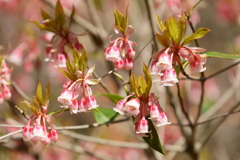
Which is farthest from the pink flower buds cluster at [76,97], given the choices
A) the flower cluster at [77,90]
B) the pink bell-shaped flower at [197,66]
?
the pink bell-shaped flower at [197,66]

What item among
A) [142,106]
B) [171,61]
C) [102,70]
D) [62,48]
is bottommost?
[102,70]

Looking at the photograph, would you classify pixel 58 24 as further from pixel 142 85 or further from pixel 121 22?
pixel 142 85

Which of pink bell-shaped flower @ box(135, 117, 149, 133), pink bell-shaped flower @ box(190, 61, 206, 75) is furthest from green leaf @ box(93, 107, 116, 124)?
pink bell-shaped flower @ box(190, 61, 206, 75)

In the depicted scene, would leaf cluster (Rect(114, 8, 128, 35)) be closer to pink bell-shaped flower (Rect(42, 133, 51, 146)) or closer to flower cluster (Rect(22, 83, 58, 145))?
flower cluster (Rect(22, 83, 58, 145))

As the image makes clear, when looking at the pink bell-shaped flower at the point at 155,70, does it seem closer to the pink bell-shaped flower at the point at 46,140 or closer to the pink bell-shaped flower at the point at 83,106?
the pink bell-shaped flower at the point at 83,106

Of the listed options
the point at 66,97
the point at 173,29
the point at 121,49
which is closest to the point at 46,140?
the point at 66,97

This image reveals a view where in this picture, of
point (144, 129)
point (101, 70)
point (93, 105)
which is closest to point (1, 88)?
point (93, 105)
